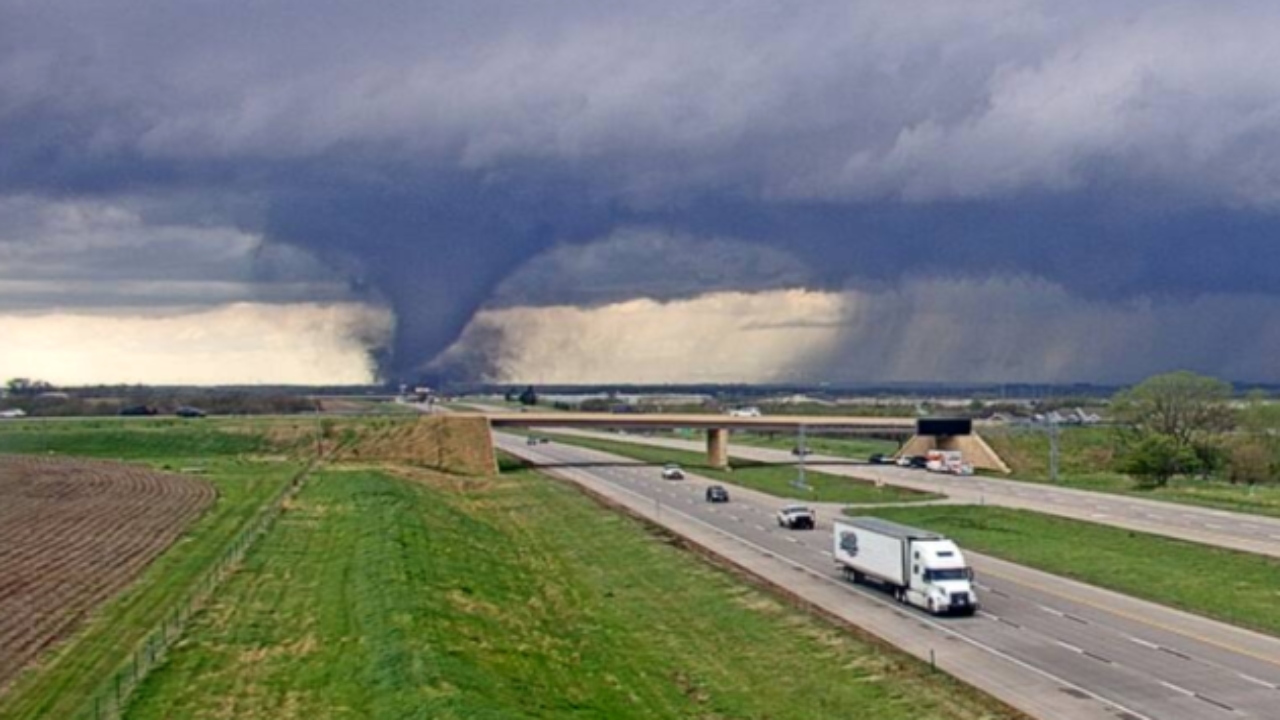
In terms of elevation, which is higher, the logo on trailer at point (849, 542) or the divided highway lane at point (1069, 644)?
the logo on trailer at point (849, 542)

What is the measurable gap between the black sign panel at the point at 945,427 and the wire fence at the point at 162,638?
9555cm

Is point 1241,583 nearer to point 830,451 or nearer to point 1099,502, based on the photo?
point 1099,502

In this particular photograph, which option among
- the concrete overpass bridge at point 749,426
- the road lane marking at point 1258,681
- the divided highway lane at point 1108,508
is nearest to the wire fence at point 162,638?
the road lane marking at point 1258,681

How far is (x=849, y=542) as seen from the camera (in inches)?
2562

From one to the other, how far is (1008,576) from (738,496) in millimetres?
51619

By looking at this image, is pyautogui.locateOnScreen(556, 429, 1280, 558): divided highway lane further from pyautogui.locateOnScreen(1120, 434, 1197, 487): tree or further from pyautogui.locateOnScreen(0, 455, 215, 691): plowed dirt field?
pyautogui.locateOnScreen(0, 455, 215, 691): plowed dirt field

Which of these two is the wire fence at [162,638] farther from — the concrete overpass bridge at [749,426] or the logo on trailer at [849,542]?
the concrete overpass bridge at [749,426]

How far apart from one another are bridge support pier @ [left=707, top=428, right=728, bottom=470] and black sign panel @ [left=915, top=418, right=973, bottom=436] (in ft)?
79.0

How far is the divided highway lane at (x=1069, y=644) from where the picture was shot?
41.1m

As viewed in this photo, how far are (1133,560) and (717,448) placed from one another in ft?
292

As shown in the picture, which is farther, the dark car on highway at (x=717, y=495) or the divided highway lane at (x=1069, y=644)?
the dark car on highway at (x=717, y=495)

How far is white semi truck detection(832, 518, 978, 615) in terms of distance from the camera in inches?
2200

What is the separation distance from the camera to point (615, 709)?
136 feet

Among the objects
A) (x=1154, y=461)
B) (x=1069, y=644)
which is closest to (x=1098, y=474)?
(x=1154, y=461)
